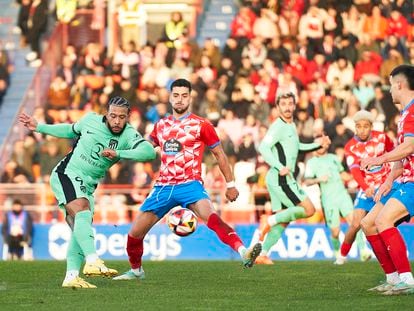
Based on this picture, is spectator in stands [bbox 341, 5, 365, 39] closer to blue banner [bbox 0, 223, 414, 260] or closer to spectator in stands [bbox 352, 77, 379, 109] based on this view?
spectator in stands [bbox 352, 77, 379, 109]

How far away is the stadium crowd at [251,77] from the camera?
27.0m

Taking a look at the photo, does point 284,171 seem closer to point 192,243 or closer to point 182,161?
point 182,161

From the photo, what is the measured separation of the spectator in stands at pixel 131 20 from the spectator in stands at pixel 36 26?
1965 millimetres

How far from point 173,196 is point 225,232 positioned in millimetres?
850

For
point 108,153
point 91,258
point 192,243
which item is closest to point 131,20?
point 192,243

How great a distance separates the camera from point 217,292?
1391cm

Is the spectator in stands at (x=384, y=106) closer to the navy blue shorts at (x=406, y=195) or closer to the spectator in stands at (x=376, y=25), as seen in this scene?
the spectator in stands at (x=376, y=25)

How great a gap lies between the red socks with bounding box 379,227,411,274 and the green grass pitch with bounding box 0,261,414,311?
1.23 feet

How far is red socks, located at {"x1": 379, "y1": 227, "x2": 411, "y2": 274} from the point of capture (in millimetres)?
13156

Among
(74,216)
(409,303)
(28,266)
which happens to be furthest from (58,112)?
(409,303)

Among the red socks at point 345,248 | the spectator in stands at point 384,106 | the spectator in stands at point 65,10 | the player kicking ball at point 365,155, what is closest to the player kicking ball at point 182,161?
the player kicking ball at point 365,155

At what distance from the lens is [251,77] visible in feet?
93.7

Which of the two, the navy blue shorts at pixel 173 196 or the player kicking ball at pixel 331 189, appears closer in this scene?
the navy blue shorts at pixel 173 196

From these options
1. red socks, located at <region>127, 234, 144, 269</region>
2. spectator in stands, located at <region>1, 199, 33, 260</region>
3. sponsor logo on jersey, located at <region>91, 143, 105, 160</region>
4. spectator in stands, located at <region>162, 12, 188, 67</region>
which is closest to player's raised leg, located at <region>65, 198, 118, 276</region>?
sponsor logo on jersey, located at <region>91, 143, 105, 160</region>
